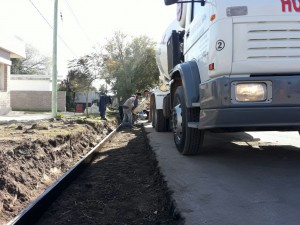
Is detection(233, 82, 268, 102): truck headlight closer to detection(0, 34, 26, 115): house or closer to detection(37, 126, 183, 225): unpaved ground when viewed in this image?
detection(37, 126, 183, 225): unpaved ground

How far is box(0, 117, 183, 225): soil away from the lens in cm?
464

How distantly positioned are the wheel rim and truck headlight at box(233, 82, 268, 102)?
6.41 feet

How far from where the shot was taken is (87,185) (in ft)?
20.3

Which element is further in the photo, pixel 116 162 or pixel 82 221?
pixel 116 162

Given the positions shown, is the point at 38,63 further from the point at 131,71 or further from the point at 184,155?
the point at 184,155

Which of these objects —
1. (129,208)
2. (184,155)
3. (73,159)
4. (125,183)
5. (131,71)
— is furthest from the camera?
(131,71)

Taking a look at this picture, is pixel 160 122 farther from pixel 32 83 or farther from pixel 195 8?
pixel 32 83

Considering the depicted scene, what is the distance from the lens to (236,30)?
16.2 feet

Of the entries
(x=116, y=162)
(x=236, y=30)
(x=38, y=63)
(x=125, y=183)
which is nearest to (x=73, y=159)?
(x=116, y=162)

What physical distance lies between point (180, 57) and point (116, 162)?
2.50 metres

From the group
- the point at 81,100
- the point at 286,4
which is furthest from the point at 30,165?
the point at 81,100

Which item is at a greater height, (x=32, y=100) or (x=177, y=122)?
(x=32, y=100)

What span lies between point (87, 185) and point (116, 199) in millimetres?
957

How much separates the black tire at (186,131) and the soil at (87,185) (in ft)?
2.15
